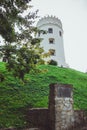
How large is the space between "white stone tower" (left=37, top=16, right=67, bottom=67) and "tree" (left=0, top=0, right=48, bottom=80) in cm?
2616

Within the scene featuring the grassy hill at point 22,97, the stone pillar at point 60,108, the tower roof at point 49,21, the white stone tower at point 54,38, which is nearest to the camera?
the stone pillar at point 60,108

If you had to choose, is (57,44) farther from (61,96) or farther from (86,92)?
(61,96)

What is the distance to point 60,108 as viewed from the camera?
8.86m

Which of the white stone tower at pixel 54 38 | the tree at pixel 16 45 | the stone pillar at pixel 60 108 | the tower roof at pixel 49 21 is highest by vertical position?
the tower roof at pixel 49 21

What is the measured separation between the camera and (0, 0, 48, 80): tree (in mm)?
10180

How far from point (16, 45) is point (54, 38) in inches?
1152

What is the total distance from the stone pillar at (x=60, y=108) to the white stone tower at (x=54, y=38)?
2747 centimetres

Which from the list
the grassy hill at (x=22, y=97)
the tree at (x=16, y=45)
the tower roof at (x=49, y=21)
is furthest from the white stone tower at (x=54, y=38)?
the tree at (x=16, y=45)

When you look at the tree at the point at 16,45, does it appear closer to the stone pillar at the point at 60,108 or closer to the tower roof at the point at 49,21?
the stone pillar at the point at 60,108

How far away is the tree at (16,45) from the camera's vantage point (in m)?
10.2

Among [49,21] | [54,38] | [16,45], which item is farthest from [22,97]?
[49,21]

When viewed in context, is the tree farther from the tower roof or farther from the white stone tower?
the tower roof

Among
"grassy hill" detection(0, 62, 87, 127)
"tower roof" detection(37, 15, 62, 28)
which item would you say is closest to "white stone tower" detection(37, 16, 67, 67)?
Result: "tower roof" detection(37, 15, 62, 28)

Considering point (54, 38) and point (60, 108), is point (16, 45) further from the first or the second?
point (54, 38)
